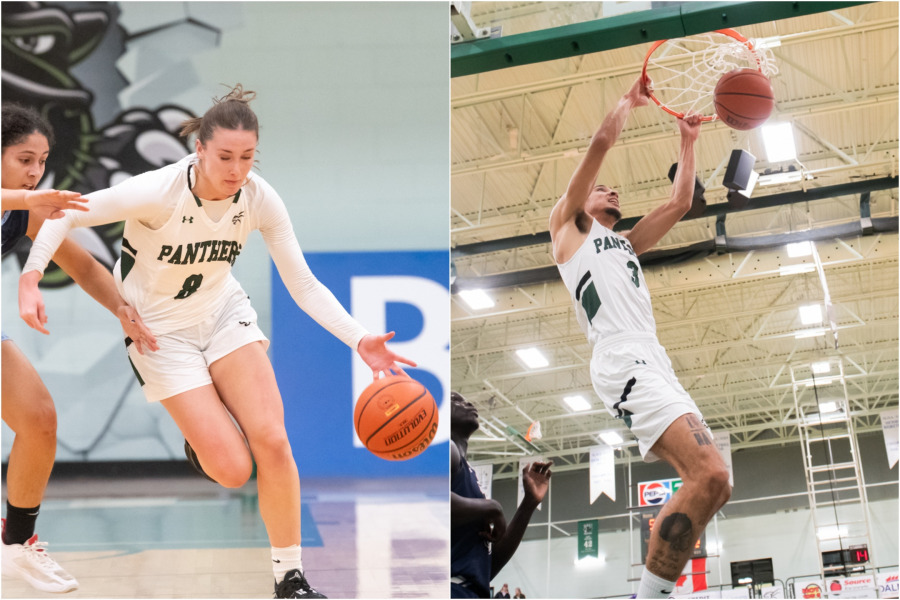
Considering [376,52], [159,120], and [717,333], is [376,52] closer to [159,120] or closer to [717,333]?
[159,120]

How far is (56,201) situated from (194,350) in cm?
83

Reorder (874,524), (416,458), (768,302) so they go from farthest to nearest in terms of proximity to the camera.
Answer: (874,524), (768,302), (416,458)

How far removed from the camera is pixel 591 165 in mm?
4418

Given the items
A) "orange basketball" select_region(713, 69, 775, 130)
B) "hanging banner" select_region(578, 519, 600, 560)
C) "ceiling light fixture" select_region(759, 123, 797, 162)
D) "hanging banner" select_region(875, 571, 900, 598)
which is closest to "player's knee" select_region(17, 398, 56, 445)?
"orange basketball" select_region(713, 69, 775, 130)

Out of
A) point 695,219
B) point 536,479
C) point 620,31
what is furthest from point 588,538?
point 536,479

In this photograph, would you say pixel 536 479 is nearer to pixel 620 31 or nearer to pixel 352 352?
pixel 352 352

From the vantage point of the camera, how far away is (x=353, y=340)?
4.05 m

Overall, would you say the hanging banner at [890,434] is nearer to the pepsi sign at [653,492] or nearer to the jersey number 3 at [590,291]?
the pepsi sign at [653,492]

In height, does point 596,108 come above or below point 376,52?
above

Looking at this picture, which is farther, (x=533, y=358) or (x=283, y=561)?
(x=533, y=358)

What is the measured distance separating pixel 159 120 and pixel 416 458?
245 cm

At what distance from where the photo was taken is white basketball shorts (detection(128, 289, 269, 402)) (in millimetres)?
3930

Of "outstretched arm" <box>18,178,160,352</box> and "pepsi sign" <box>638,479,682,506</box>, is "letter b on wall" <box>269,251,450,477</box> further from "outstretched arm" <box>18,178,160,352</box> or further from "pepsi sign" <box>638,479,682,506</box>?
"pepsi sign" <box>638,479,682,506</box>

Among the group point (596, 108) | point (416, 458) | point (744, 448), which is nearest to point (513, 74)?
point (596, 108)
